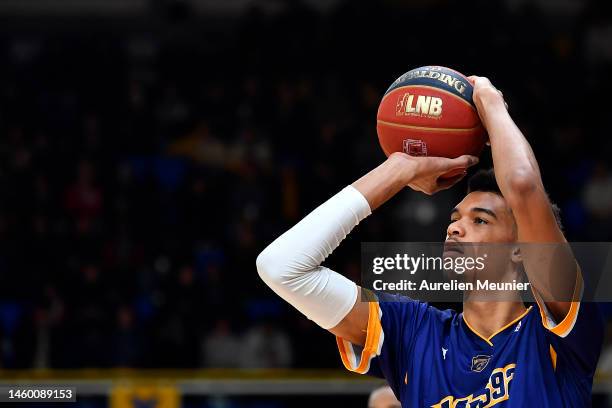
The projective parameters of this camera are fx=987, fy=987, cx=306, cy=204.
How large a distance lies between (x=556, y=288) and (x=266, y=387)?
4.37 m

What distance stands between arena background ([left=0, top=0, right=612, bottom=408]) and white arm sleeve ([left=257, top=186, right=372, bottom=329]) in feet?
12.5

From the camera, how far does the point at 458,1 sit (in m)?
12.0

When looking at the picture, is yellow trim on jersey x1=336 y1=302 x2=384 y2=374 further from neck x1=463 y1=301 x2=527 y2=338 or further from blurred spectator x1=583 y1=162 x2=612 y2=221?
blurred spectator x1=583 y1=162 x2=612 y2=221

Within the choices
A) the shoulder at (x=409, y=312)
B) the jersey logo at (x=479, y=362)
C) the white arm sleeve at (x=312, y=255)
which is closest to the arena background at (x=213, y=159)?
the shoulder at (x=409, y=312)

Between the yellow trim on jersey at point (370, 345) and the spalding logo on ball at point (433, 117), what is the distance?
1.71 feet

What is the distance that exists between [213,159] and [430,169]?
7.78 m

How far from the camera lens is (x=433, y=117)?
3.07m

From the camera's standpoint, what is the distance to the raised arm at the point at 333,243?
2.87m

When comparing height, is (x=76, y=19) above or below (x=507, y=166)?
above

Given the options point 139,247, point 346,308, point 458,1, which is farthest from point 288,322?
point 346,308

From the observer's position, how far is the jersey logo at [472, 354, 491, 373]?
9.68 ft

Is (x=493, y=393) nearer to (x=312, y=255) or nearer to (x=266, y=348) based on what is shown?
(x=312, y=255)

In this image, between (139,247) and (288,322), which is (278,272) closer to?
(288,322)

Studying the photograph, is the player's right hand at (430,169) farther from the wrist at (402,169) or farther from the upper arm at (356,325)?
the upper arm at (356,325)
